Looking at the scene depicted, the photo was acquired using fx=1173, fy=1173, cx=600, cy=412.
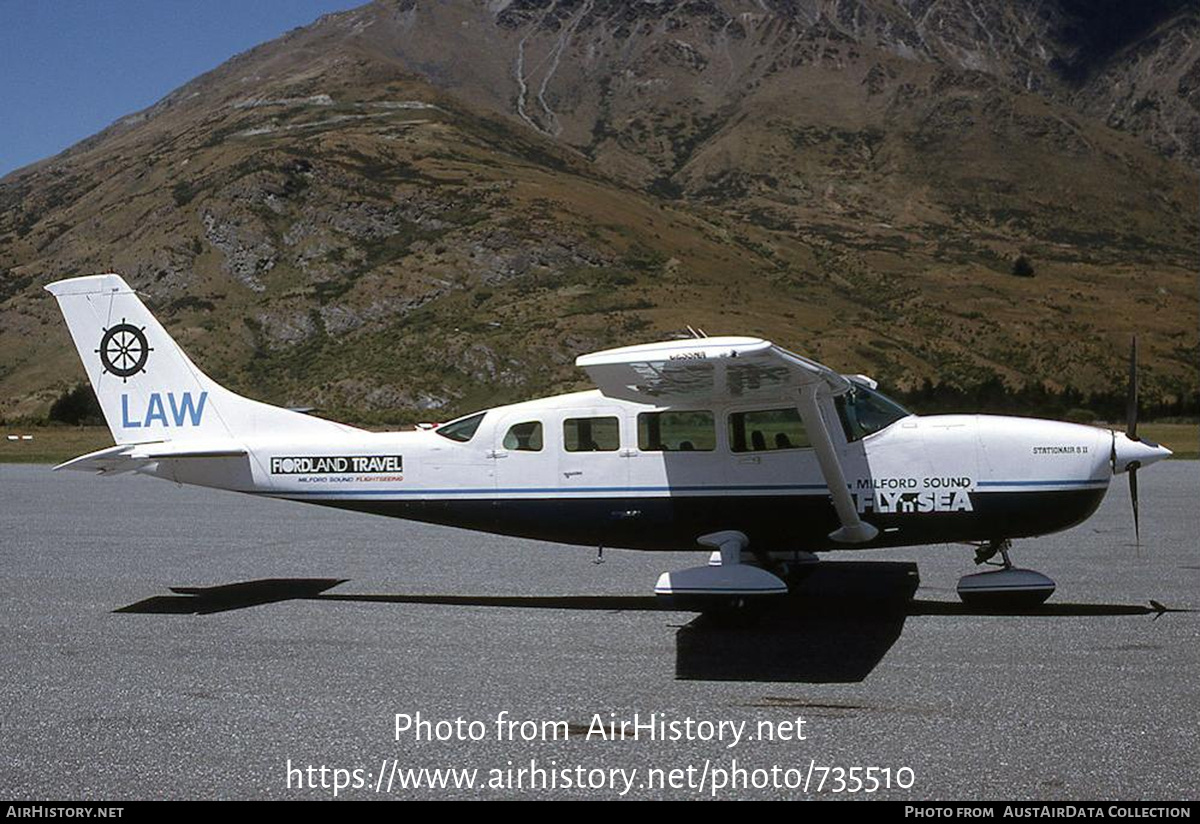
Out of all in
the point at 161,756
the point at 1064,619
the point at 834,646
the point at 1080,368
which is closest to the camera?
the point at 161,756

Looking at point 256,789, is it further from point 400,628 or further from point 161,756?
point 400,628

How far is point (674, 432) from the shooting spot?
1198 centimetres

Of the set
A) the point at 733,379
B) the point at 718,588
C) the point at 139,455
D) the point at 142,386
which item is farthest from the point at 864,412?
the point at 142,386

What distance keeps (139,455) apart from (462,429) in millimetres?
3451

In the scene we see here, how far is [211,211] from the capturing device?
10744cm

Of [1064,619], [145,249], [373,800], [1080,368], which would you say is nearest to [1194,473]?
[1064,619]

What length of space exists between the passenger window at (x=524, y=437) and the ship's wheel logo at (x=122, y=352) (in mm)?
4434

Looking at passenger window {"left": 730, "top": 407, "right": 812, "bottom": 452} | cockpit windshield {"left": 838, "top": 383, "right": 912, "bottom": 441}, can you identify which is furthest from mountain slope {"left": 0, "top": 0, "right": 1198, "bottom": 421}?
cockpit windshield {"left": 838, "top": 383, "right": 912, "bottom": 441}

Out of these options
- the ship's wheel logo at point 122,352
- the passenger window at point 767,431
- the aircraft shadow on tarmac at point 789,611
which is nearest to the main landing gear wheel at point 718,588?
the aircraft shadow on tarmac at point 789,611

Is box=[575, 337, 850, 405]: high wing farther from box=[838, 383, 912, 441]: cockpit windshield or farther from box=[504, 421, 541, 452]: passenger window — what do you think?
box=[504, 421, 541, 452]: passenger window

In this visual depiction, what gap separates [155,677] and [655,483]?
5.07 metres

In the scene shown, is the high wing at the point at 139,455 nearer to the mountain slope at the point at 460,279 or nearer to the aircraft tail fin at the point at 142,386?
the aircraft tail fin at the point at 142,386

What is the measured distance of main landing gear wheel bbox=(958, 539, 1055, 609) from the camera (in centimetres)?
1161

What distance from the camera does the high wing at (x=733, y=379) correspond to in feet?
30.4
